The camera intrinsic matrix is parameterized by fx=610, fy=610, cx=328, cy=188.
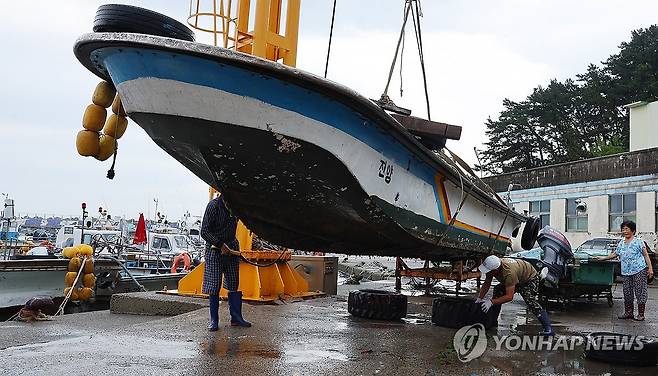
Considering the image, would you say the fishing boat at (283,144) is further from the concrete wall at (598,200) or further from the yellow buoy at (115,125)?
the concrete wall at (598,200)

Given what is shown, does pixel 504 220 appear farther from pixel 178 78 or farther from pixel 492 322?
pixel 178 78

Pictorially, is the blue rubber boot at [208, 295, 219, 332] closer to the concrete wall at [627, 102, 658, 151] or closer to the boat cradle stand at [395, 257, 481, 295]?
the boat cradle stand at [395, 257, 481, 295]

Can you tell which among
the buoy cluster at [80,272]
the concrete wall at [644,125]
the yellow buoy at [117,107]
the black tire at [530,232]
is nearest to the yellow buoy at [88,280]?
the buoy cluster at [80,272]

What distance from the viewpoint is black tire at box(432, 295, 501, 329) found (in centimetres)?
698

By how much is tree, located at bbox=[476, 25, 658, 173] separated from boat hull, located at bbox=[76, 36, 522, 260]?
120ft

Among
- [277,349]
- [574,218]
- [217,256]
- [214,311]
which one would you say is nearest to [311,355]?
[277,349]

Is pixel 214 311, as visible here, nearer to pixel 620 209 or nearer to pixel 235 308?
pixel 235 308

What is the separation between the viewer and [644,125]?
26031 millimetres

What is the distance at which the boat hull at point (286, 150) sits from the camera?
160 inches

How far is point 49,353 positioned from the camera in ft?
16.6

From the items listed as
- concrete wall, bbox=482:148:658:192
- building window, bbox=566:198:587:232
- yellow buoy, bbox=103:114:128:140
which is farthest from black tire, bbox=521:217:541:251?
building window, bbox=566:198:587:232

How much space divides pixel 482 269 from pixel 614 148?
33.4m

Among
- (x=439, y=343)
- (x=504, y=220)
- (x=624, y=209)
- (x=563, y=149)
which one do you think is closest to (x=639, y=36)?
(x=563, y=149)

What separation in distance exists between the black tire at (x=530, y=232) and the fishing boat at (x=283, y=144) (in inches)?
145
